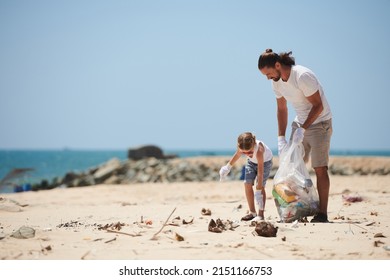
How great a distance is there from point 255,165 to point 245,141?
44 cm

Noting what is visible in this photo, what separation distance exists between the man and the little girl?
0.39 m

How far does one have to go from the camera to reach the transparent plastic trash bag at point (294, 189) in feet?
15.1

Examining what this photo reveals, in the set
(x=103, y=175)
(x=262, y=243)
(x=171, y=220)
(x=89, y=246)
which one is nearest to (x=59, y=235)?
(x=89, y=246)

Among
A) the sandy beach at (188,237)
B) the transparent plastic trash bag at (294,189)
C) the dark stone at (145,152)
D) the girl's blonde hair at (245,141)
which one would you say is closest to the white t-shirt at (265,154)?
the girl's blonde hair at (245,141)

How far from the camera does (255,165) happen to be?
502cm

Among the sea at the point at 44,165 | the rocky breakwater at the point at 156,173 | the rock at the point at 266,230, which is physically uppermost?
the rock at the point at 266,230

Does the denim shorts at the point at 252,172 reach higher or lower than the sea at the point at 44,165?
higher

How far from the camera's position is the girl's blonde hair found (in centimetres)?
470

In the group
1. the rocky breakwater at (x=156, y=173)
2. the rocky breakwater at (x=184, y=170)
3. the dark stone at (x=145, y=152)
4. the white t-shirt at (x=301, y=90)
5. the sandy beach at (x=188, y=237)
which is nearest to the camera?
the sandy beach at (x=188, y=237)

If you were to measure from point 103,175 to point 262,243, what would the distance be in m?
13.3

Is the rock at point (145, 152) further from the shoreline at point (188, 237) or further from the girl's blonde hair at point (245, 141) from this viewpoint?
the girl's blonde hair at point (245, 141)

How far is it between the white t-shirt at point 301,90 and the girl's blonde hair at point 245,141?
536 millimetres

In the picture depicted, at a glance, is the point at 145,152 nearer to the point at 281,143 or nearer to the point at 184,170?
the point at 184,170

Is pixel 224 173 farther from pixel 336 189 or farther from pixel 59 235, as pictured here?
pixel 336 189
